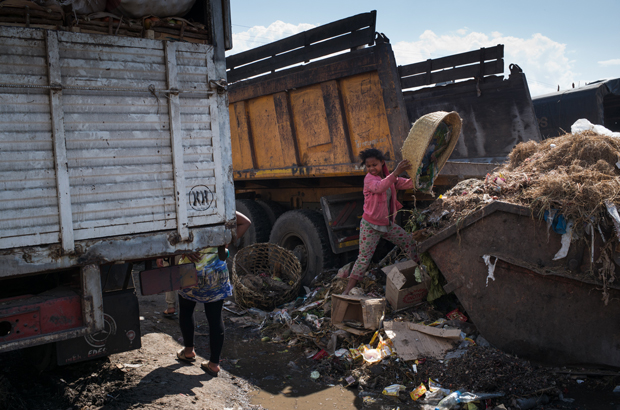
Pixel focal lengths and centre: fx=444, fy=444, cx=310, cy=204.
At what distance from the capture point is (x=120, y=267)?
3000 mm

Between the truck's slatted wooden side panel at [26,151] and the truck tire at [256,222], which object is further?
the truck tire at [256,222]

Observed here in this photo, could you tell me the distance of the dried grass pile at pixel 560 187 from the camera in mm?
2688

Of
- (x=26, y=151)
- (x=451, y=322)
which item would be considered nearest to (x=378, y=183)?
(x=451, y=322)

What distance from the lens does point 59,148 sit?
224 centimetres

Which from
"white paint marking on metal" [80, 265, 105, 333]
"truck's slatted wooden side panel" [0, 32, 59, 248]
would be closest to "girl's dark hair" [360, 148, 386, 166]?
"white paint marking on metal" [80, 265, 105, 333]

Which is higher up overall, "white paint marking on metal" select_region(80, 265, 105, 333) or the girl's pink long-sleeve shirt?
the girl's pink long-sleeve shirt

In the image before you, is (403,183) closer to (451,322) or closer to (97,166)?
(451,322)

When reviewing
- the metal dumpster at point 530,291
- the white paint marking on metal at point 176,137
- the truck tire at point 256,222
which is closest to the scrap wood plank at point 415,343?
the metal dumpster at point 530,291

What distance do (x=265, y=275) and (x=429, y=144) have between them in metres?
2.89

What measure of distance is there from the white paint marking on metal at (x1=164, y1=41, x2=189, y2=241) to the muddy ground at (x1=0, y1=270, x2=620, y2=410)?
3.72 ft

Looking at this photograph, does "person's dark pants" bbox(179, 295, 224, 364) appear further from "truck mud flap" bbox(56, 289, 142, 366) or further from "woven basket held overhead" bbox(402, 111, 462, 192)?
"woven basket held overhead" bbox(402, 111, 462, 192)

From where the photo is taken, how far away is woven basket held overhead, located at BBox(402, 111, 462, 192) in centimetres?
322

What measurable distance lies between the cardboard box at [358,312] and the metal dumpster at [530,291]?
63 centimetres

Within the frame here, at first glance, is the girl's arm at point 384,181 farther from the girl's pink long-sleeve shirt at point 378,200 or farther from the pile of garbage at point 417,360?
the pile of garbage at point 417,360
